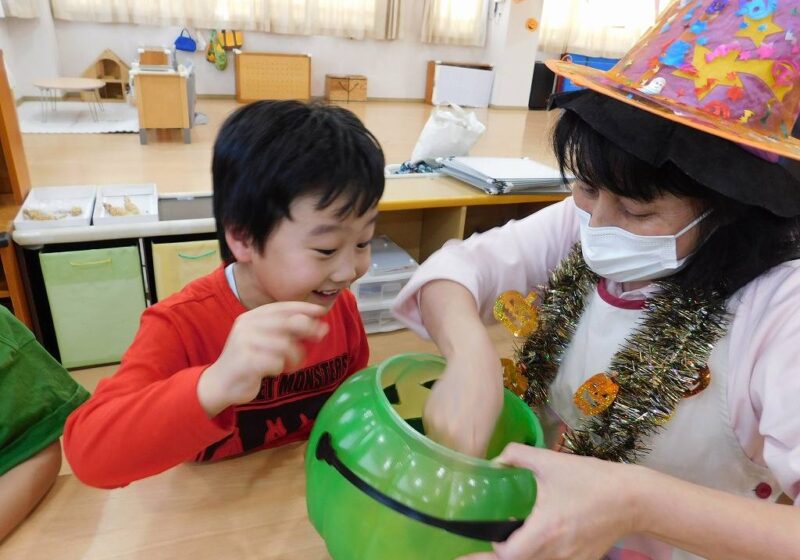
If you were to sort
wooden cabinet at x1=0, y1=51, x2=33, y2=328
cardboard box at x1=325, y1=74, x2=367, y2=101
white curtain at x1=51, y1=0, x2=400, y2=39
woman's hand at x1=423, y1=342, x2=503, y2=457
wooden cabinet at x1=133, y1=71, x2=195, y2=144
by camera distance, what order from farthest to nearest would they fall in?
cardboard box at x1=325, y1=74, x2=367, y2=101 → white curtain at x1=51, y1=0, x2=400, y2=39 → wooden cabinet at x1=133, y1=71, x2=195, y2=144 → wooden cabinet at x1=0, y1=51, x2=33, y2=328 → woman's hand at x1=423, y1=342, x2=503, y2=457

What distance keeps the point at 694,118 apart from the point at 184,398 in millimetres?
588

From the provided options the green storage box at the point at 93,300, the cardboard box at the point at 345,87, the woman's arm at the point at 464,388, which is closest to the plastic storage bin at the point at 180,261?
the green storage box at the point at 93,300

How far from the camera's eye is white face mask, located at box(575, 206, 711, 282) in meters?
0.72

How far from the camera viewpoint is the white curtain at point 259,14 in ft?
12.2

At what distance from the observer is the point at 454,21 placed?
4.73 meters

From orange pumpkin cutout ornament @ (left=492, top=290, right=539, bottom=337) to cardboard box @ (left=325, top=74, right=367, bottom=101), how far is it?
11.9 ft

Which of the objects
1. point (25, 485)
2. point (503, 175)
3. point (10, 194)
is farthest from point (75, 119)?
point (25, 485)

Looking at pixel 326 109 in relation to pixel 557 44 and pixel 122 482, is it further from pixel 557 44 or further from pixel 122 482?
pixel 557 44

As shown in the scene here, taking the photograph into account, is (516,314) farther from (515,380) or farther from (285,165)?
(285,165)

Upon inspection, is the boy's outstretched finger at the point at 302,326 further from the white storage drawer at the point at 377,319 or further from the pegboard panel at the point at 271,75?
the pegboard panel at the point at 271,75

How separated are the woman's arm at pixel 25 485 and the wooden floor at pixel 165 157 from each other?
1000 mm

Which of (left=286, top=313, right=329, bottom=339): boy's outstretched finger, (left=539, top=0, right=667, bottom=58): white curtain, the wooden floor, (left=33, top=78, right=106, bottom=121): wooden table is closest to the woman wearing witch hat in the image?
(left=286, top=313, right=329, bottom=339): boy's outstretched finger

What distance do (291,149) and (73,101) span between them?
133 inches

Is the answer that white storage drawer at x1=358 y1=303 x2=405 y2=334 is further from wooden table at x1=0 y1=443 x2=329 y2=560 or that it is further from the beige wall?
the beige wall
